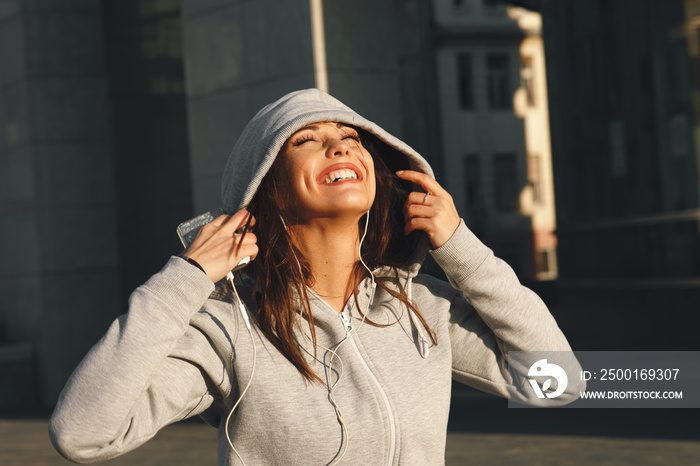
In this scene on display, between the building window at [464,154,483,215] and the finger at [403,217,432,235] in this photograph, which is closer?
the finger at [403,217,432,235]

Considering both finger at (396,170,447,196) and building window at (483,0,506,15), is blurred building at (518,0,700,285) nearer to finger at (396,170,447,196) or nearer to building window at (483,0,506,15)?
finger at (396,170,447,196)

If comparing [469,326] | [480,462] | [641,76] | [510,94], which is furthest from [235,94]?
[510,94]

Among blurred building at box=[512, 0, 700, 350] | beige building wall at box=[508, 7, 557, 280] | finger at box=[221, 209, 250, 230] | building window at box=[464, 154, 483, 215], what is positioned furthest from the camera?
beige building wall at box=[508, 7, 557, 280]

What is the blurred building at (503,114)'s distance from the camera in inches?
727

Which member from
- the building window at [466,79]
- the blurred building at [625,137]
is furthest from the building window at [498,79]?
the blurred building at [625,137]

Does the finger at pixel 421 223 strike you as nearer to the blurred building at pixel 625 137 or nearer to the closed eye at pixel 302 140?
the closed eye at pixel 302 140

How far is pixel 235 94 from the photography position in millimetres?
7324

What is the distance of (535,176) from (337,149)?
20315 millimetres

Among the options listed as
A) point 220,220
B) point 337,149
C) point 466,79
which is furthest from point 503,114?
point 220,220

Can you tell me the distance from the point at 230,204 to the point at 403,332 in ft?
1.94

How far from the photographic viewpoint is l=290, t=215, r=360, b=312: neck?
245cm

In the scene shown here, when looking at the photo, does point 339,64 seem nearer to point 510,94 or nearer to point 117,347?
point 117,347

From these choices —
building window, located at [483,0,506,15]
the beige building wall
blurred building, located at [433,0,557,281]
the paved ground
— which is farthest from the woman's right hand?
the beige building wall

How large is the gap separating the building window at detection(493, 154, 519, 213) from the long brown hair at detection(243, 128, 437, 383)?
1828 cm
